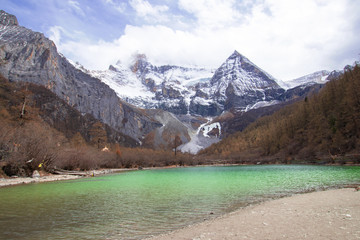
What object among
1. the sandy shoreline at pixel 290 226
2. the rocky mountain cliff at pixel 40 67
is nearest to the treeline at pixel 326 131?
the sandy shoreline at pixel 290 226

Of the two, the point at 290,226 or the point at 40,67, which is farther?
the point at 40,67

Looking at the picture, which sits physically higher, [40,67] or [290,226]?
[40,67]

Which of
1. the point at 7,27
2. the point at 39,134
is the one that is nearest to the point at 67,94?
the point at 7,27

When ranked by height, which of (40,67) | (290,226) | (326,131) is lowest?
(290,226)

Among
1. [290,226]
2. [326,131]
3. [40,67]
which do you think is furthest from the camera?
[40,67]

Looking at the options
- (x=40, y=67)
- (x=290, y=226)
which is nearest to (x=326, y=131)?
(x=290, y=226)

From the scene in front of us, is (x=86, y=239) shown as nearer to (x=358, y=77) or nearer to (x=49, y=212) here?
(x=49, y=212)

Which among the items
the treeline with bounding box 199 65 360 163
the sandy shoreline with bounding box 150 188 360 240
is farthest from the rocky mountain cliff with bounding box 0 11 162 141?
the sandy shoreline with bounding box 150 188 360 240

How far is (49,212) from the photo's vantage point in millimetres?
12156

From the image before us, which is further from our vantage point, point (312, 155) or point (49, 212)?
point (312, 155)

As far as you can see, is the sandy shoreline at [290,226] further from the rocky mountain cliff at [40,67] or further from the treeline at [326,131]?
the rocky mountain cliff at [40,67]

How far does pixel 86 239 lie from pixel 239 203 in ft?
27.1

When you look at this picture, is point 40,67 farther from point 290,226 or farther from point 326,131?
point 290,226

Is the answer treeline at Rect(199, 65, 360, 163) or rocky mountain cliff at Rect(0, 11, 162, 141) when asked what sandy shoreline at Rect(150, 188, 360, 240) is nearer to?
treeline at Rect(199, 65, 360, 163)
